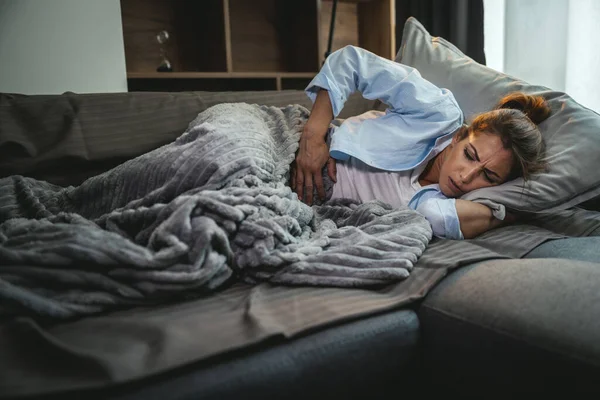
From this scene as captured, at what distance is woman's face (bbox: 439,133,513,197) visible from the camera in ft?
3.69

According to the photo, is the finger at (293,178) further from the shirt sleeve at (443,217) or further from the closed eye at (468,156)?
the closed eye at (468,156)

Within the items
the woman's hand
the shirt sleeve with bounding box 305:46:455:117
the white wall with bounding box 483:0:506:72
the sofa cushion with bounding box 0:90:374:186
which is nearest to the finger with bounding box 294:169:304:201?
the woman's hand

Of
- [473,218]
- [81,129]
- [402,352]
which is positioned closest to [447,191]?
[473,218]

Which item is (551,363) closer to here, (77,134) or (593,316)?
(593,316)

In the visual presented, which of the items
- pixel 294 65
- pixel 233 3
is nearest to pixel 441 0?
pixel 294 65

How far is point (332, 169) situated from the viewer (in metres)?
1.23

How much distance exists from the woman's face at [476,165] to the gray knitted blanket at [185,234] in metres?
0.21

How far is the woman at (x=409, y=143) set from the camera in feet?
3.69

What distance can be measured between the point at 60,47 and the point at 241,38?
0.97 metres

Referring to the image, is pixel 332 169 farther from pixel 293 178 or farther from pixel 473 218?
pixel 473 218

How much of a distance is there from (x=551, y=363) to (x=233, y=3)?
89.4 inches

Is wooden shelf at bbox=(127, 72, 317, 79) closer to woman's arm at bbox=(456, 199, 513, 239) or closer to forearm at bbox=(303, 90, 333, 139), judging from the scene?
forearm at bbox=(303, 90, 333, 139)

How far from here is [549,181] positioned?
1116mm

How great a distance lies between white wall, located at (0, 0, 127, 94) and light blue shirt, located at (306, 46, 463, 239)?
0.91 meters
